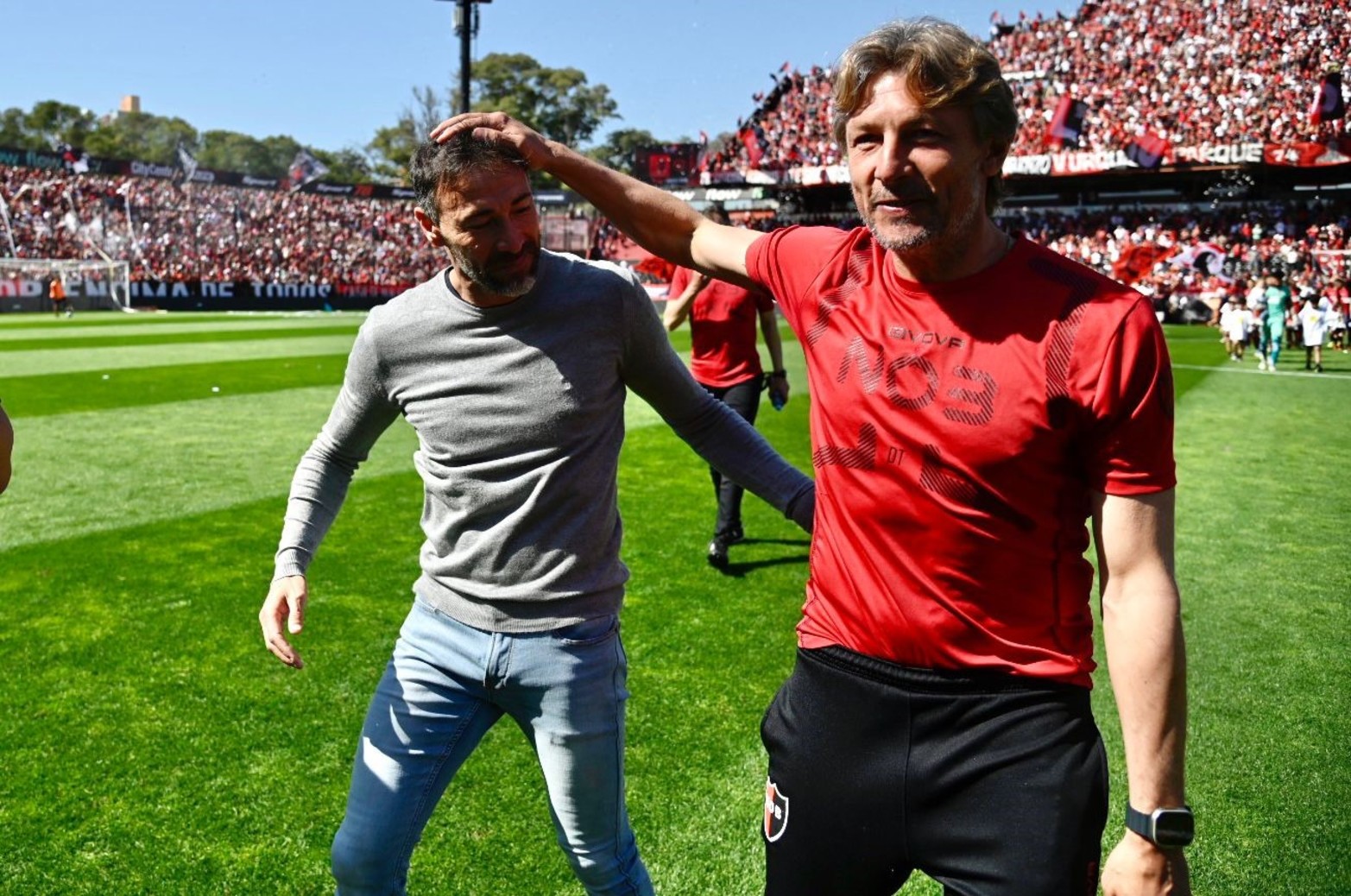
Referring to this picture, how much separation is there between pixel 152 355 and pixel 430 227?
22.8 metres

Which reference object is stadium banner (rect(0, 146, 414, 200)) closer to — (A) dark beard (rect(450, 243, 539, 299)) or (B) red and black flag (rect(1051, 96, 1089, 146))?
(B) red and black flag (rect(1051, 96, 1089, 146))

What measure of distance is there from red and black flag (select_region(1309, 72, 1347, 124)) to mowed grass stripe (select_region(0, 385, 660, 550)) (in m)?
34.0

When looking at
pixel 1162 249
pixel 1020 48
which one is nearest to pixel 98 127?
pixel 1020 48

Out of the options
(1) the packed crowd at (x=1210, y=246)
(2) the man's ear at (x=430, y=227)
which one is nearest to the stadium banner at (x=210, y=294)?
(1) the packed crowd at (x=1210, y=246)

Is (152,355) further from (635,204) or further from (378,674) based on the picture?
(635,204)

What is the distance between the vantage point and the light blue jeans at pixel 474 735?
9.08ft

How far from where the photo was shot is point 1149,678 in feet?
6.55

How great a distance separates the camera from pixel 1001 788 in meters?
2.11

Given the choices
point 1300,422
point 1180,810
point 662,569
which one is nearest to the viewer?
point 1180,810

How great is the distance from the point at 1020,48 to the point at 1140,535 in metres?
57.4

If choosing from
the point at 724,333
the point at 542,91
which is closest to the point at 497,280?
the point at 724,333

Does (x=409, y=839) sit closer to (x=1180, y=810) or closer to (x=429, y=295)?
(x=429, y=295)

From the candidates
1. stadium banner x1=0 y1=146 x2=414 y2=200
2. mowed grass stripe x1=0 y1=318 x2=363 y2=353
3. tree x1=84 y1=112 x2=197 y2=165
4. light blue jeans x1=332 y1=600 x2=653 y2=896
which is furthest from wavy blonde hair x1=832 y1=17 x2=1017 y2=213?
tree x1=84 y1=112 x2=197 y2=165

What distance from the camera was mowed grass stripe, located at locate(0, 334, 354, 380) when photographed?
20.3 meters
